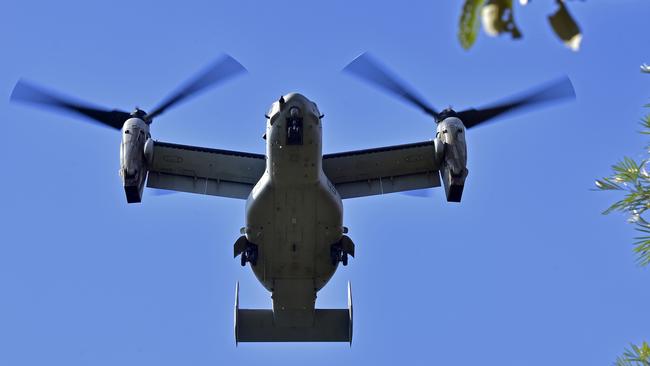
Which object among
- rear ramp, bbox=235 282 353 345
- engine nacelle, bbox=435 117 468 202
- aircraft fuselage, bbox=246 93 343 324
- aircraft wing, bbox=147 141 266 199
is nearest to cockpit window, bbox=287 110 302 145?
aircraft fuselage, bbox=246 93 343 324

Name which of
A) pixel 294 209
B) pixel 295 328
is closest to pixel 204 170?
pixel 294 209

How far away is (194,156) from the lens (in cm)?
2552

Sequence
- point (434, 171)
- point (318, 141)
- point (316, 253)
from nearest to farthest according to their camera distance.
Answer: point (318, 141)
point (316, 253)
point (434, 171)

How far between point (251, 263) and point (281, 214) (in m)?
2.16

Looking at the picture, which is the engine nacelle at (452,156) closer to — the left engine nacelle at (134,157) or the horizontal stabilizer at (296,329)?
the horizontal stabilizer at (296,329)

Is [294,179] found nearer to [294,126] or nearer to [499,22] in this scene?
[294,126]

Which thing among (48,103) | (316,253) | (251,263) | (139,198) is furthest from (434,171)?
(48,103)

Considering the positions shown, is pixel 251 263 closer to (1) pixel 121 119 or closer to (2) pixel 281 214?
(2) pixel 281 214

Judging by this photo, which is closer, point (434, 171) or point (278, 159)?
point (278, 159)

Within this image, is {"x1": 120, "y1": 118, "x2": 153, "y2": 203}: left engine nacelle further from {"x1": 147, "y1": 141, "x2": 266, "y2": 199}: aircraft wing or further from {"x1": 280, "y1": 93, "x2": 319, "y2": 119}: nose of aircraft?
{"x1": 280, "y1": 93, "x2": 319, "y2": 119}: nose of aircraft

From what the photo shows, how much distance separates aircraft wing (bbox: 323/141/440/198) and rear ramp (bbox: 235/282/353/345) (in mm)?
4226

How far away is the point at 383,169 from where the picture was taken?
2578 centimetres

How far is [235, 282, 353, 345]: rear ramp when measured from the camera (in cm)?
2720

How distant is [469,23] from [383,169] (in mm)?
23605
